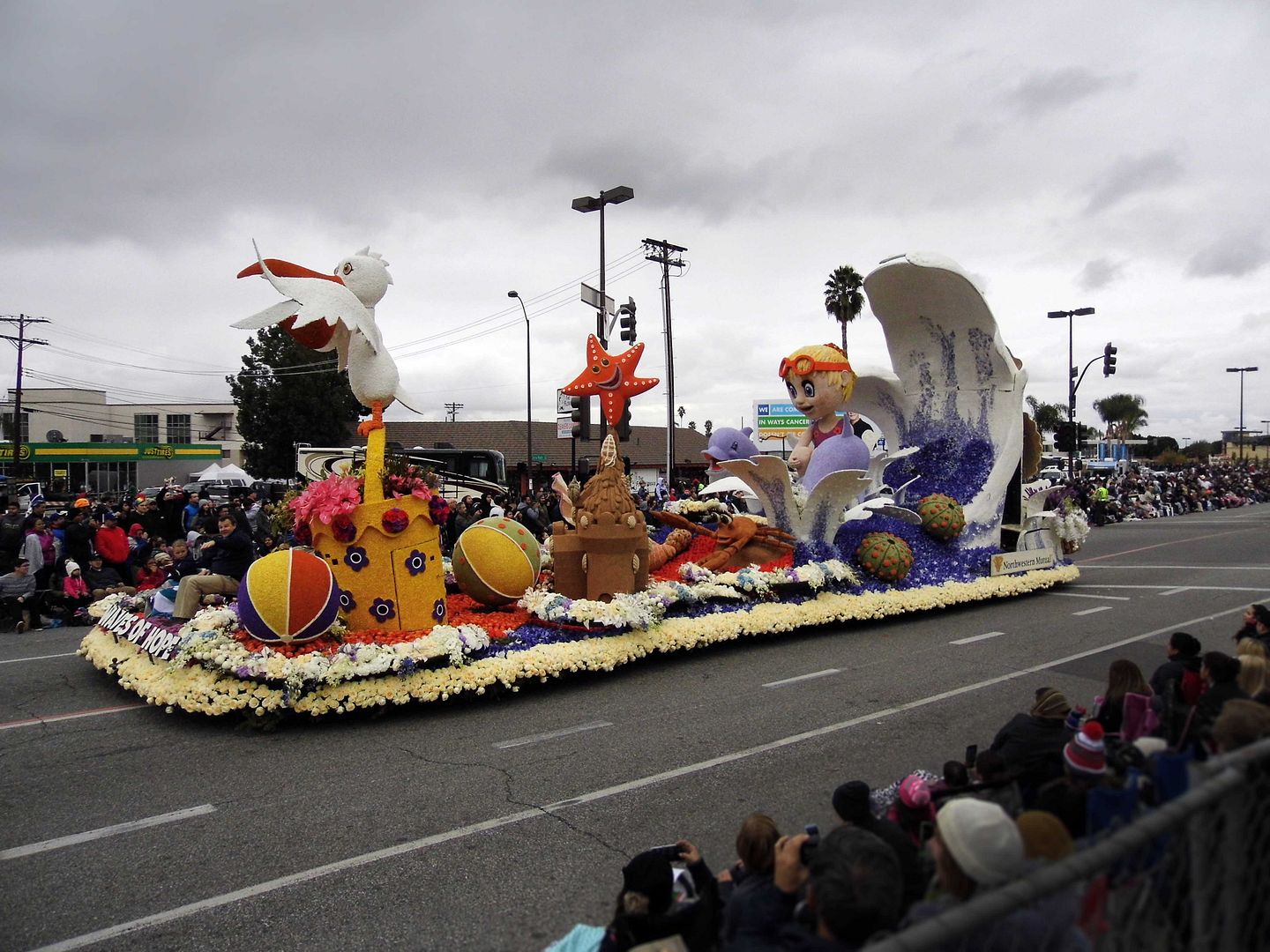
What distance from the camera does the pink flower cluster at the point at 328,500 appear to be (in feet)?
24.8

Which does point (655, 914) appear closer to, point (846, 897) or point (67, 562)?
point (846, 897)

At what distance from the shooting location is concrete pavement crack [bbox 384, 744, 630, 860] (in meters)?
4.59

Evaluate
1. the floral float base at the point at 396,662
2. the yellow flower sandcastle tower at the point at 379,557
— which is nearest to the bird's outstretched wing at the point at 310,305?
the yellow flower sandcastle tower at the point at 379,557

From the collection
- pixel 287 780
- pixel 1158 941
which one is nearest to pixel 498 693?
pixel 287 780

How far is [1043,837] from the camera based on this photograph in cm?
214

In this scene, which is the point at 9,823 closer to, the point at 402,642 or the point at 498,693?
the point at 402,642

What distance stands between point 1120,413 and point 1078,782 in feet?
263

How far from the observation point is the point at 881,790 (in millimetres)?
4910

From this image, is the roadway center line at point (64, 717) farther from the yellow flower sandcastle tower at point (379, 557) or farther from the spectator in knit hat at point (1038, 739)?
the spectator in knit hat at point (1038, 739)

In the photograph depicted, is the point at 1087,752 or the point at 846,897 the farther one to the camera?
the point at 1087,752

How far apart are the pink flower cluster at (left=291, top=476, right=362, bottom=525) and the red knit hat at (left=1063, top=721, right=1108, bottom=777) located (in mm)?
6133

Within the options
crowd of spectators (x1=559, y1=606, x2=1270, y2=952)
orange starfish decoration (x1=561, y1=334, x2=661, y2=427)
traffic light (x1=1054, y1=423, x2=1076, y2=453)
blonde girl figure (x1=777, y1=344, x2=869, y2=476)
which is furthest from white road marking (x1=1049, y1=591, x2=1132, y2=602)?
traffic light (x1=1054, y1=423, x2=1076, y2=453)

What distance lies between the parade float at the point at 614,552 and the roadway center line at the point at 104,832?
1436 millimetres

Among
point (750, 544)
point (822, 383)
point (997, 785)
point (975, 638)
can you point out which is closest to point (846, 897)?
point (997, 785)
